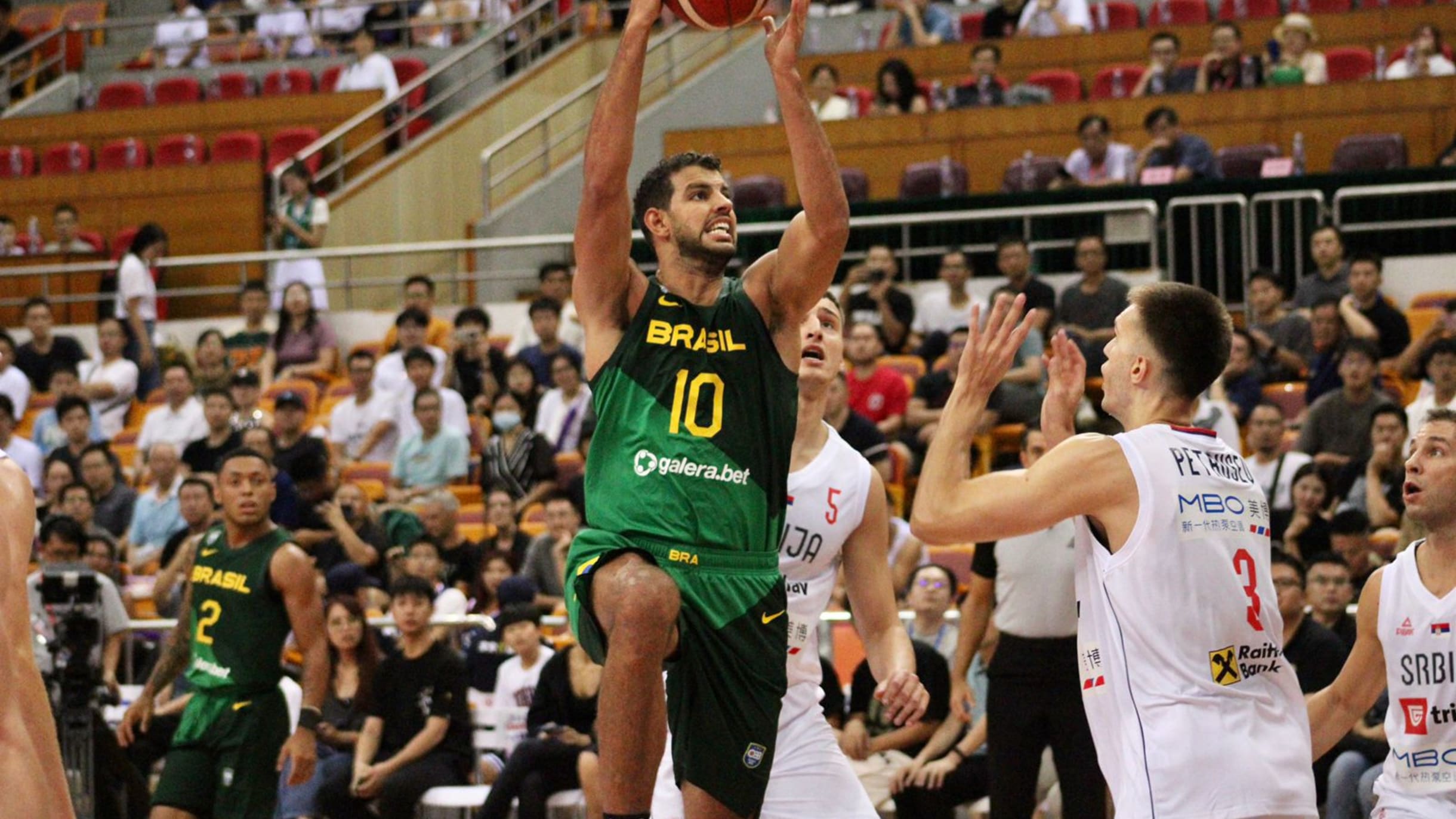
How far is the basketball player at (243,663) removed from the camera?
8.38 meters

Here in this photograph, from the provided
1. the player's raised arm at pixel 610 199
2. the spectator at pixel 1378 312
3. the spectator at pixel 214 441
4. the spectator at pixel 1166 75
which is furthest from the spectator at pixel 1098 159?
the player's raised arm at pixel 610 199

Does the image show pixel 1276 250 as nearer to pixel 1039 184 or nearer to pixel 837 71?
pixel 1039 184

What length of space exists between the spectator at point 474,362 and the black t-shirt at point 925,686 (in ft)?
20.1

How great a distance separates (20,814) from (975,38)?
16.5 meters

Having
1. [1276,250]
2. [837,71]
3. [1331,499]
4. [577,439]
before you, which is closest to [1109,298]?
[1276,250]

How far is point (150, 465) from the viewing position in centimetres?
1434

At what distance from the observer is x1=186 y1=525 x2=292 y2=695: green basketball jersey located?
8.52 m

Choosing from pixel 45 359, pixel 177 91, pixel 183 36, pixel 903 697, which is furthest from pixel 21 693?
pixel 183 36

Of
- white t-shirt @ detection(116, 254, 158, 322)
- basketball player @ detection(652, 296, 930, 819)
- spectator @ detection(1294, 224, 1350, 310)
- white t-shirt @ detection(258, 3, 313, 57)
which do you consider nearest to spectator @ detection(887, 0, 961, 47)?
spectator @ detection(1294, 224, 1350, 310)

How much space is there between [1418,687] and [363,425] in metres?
10.9

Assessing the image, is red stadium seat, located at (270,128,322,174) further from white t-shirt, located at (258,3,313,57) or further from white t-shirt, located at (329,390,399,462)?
white t-shirt, located at (329,390,399,462)

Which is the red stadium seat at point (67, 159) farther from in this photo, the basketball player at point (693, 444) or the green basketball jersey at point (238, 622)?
the basketball player at point (693, 444)

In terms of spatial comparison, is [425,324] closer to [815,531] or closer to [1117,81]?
[1117,81]

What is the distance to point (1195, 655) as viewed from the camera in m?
4.72
